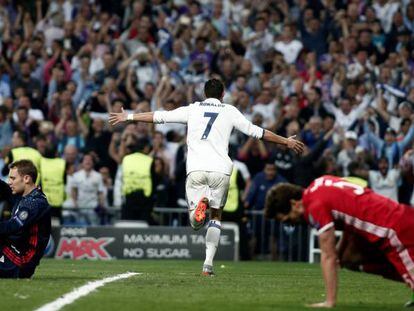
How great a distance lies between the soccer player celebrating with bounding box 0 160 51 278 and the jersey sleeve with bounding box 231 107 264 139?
3.28m

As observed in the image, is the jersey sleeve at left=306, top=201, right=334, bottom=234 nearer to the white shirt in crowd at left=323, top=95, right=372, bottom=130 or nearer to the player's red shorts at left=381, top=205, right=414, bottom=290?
the player's red shorts at left=381, top=205, right=414, bottom=290

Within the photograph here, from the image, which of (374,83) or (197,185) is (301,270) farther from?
(374,83)

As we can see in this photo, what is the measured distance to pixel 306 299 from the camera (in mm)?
11594

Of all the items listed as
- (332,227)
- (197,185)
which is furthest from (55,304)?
(197,185)

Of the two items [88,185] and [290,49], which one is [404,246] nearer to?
[88,185]

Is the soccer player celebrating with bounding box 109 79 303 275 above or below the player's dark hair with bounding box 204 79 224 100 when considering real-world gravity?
below

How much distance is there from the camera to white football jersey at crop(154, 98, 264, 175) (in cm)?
1523

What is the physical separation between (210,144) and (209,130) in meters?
0.18

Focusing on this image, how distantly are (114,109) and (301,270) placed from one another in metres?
8.00

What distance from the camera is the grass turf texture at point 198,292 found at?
34.8 ft

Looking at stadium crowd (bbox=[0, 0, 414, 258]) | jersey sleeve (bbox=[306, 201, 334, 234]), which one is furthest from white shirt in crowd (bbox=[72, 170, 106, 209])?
jersey sleeve (bbox=[306, 201, 334, 234])

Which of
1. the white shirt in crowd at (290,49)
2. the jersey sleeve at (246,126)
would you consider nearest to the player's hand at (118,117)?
the jersey sleeve at (246,126)

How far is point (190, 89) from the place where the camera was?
2602 centimetres

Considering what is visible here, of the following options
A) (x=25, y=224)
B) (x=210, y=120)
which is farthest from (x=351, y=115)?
(x=25, y=224)
